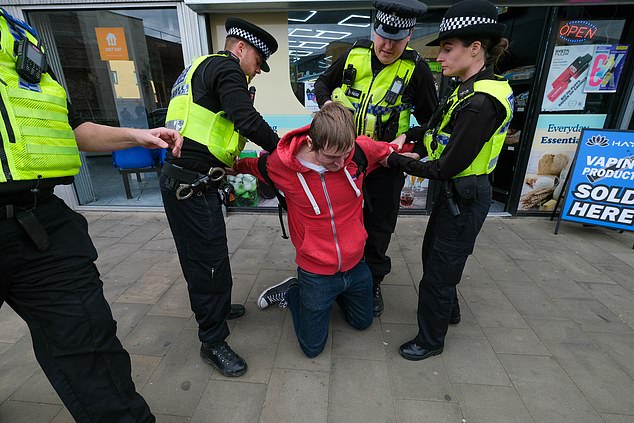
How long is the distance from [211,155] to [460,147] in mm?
1344

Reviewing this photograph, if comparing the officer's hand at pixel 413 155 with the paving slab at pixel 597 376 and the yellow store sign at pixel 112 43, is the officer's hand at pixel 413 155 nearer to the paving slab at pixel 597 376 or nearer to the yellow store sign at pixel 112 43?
the paving slab at pixel 597 376

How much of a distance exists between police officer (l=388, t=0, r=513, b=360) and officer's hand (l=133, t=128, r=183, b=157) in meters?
1.22

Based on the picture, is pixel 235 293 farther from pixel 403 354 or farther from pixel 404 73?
pixel 404 73

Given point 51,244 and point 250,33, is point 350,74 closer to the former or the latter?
point 250,33

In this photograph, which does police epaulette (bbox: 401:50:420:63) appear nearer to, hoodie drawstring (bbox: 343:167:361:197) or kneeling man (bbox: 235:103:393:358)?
kneeling man (bbox: 235:103:393:358)

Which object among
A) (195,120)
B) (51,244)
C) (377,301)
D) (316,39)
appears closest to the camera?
(51,244)

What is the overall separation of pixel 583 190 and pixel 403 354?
133 inches

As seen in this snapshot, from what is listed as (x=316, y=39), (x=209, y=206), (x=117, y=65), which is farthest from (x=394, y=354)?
(x=117, y=65)

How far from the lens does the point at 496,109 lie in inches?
63.0

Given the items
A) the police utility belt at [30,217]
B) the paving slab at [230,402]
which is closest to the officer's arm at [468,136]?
the paving slab at [230,402]

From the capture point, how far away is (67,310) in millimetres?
1171

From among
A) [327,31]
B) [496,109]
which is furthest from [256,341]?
[327,31]

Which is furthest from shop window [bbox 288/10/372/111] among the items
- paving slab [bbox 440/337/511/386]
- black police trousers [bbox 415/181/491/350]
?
paving slab [bbox 440/337/511/386]

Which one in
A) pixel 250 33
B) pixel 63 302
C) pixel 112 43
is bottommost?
pixel 63 302
